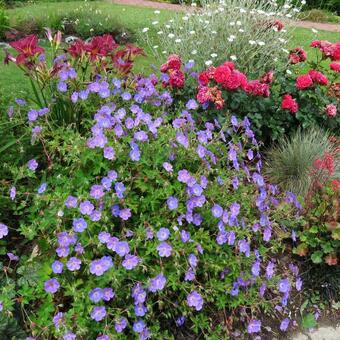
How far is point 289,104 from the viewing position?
13.1 ft

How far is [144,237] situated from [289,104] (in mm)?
2106

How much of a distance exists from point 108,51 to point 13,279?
1712 millimetres

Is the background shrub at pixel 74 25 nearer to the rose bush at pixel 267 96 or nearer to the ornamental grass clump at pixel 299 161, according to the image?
the rose bush at pixel 267 96

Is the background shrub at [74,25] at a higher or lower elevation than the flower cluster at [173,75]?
lower

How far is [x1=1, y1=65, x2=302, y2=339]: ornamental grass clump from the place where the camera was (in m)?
2.31

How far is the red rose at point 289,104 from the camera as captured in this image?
3.99 metres

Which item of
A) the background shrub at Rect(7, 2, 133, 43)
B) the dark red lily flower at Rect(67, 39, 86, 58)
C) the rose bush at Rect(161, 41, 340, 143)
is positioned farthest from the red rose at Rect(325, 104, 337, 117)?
the background shrub at Rect(7, 2, 133, 43)

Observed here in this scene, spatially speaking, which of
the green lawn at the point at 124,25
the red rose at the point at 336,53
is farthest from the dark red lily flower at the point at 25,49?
the red rose at the point at 336,53

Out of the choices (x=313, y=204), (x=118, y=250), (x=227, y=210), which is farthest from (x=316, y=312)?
(x=118, y=250)

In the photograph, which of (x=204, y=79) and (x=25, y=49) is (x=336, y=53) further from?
(x=25, y=49)

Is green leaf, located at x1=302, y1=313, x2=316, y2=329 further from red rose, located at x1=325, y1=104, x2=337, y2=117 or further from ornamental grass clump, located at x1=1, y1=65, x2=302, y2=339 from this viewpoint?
red rose, located at x1=325, y1=104, x2=337, y2=117

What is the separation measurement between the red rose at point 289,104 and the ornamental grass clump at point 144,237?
118 cm

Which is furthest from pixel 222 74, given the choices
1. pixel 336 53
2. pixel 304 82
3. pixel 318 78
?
pixel 336 53

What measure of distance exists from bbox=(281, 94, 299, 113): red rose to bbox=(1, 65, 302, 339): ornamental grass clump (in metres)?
1.18
